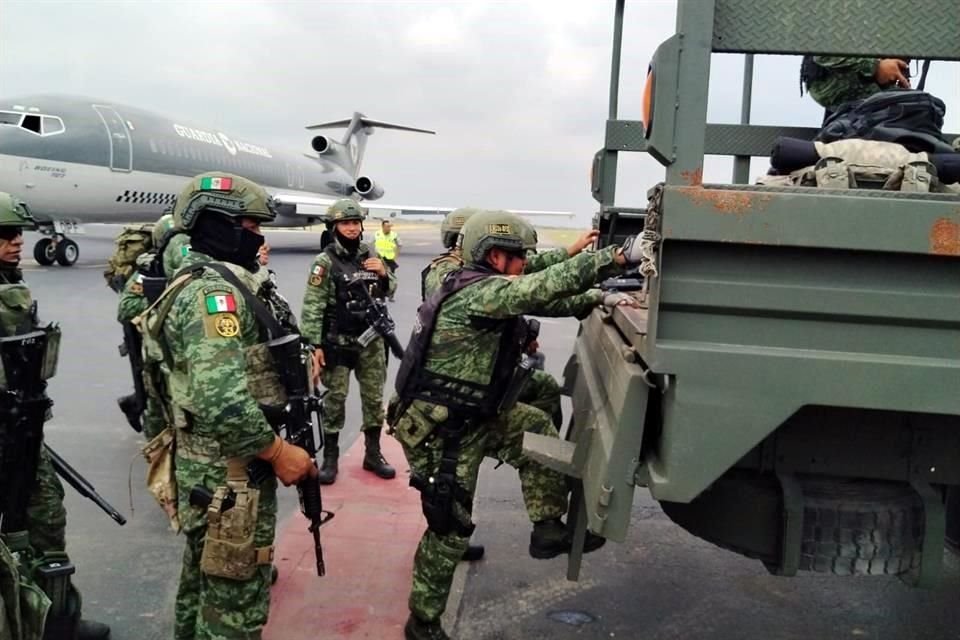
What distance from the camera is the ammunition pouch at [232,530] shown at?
2.53 meters

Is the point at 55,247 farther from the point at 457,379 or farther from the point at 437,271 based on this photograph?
the point at 457,379

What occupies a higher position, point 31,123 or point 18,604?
point 31,123

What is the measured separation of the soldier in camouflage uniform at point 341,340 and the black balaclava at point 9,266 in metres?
1.91

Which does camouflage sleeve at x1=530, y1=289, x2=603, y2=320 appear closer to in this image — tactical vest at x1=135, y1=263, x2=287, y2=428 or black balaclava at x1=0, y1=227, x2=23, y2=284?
tactical vest at x1=135, y1=263, x2=287, y2=428

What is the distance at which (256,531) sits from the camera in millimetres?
2662

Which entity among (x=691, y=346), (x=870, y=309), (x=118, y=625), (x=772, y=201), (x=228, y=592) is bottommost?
(x=118, y=625)

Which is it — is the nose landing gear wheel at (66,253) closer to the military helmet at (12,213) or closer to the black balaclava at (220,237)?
the military helmet at (12,213)

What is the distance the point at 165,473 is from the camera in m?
Answer: 2.78

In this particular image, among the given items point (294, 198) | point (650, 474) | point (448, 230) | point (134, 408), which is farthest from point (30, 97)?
point (650, 474)

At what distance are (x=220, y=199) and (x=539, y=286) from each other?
3.77 feet

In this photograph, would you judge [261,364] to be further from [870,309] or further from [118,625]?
[870,309]

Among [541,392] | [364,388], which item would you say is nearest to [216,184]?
[541,392]

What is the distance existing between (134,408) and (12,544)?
2.58m

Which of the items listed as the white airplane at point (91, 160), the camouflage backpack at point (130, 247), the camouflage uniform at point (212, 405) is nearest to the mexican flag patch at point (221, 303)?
the camouflage uniform at point (212, 405)
